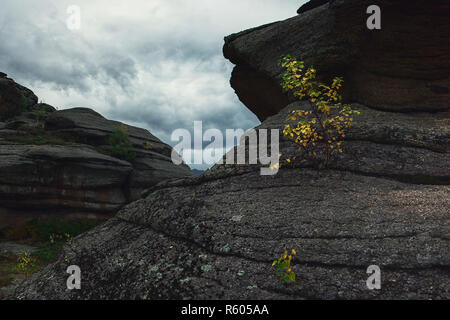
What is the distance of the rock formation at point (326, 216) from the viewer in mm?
6340

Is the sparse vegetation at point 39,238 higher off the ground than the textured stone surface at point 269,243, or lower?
lower

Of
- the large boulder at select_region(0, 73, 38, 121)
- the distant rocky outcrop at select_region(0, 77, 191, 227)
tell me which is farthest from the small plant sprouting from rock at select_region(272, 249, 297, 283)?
the large boulder at select_region(0, 73, 38, 121)

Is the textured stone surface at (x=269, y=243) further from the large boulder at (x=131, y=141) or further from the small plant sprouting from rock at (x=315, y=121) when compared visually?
the large boulder at (x=131, y=141)

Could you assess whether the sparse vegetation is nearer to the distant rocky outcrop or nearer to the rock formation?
A: the distant rocky outcrop

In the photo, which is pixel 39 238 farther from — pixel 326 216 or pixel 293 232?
pixel 326 216

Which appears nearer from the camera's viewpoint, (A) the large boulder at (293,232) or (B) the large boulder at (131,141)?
→ (A) the large boulder at (293,232)

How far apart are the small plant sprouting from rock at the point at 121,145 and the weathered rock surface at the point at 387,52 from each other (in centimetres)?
2501

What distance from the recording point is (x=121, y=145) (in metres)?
35.8

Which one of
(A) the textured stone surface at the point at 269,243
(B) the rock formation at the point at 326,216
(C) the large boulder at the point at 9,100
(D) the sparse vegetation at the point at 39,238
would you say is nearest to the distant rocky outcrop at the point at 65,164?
(C) the large boulder at the point at 9,100

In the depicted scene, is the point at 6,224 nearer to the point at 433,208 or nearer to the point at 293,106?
the point at 293,106

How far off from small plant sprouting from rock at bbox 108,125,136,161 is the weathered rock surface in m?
25.0

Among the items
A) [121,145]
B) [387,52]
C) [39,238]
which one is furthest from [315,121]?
[121,145]

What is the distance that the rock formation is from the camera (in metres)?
6.34
